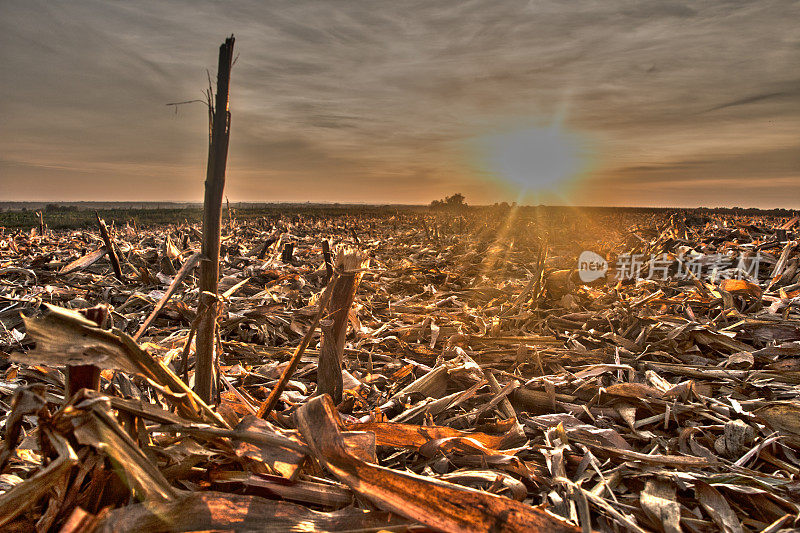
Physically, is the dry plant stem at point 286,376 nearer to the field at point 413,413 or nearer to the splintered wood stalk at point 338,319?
the field at point 413,413

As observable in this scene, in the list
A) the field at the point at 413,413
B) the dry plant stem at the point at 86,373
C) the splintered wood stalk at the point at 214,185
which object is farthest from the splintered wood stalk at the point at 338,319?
the dry plant stem at the point at 86,373

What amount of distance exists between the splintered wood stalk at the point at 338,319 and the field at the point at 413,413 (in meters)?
0.01

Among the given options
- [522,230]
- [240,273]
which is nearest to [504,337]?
[240,273]

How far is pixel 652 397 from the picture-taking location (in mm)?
2496

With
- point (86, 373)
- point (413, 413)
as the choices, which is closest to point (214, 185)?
point (86, 373)

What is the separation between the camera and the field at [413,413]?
1175mm

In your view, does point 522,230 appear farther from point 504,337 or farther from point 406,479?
point 406,479

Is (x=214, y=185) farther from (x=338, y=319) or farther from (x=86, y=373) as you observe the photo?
(x=338, y=319)

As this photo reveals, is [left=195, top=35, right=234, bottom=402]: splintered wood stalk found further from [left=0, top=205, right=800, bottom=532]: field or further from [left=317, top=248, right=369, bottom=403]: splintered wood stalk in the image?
[left=317, top=248, right=369, bottom=403]: splintered wood stalk

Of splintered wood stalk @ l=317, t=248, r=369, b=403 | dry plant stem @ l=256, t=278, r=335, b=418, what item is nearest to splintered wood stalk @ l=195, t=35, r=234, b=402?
dry plant stem @ l=256, t=278, r=335, b=418

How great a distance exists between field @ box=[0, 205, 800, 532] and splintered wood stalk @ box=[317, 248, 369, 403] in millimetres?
11

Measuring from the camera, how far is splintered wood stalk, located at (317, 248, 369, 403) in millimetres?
2062

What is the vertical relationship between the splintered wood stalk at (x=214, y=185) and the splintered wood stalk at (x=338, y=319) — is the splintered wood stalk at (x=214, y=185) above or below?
above

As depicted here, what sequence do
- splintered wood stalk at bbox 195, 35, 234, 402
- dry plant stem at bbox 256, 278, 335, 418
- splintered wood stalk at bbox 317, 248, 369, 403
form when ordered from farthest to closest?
splintered wood stalk at bbox 317, 248, 369, 403
dry plant stem at bbox 256, 278, 335, 418
splintered wood stalk at bbox 195, 35, 234, 402
